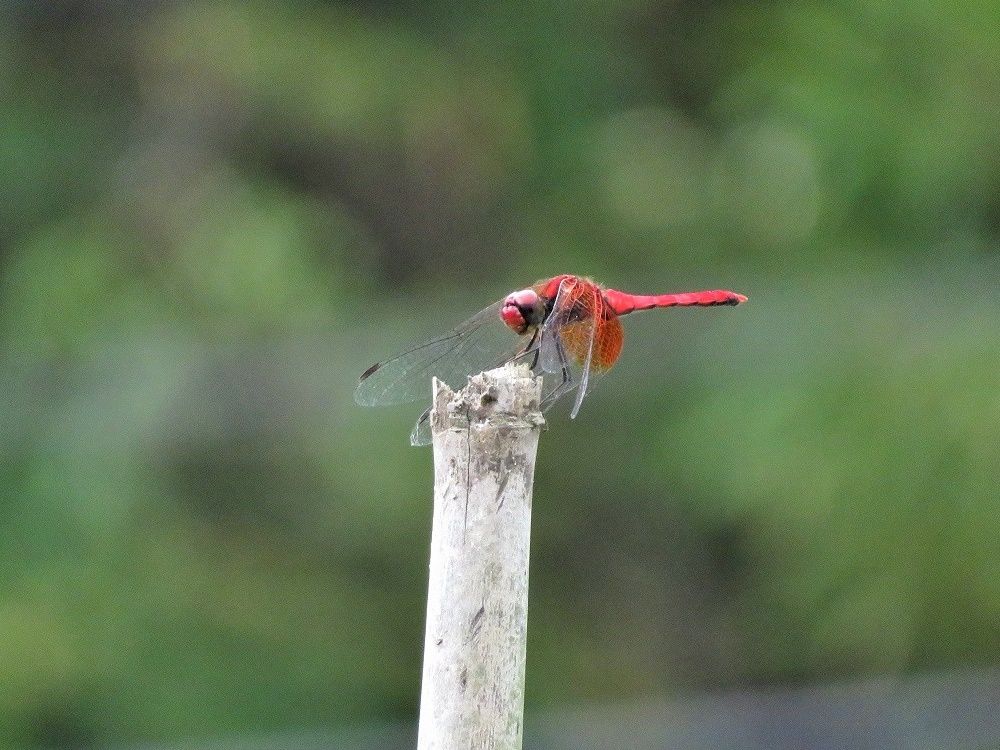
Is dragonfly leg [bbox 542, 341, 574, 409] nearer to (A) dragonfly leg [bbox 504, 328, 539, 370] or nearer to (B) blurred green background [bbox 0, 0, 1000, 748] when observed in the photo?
(A) dragonfly leg [bbox 504, 328, 539, 370]

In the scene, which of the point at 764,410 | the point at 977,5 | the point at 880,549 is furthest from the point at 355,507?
the point at 977,5

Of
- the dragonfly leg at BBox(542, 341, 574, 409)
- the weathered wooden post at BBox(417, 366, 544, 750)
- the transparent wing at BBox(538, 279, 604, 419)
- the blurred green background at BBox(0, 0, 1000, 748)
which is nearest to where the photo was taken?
the weathered wooden post at BBox(417, 366, 544, 750)

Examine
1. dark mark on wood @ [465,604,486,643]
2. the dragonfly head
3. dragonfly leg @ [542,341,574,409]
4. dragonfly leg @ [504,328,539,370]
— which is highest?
the dragonfly head

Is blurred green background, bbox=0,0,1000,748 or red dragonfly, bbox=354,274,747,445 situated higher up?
blurred green background, bbox=0,0,1000,748

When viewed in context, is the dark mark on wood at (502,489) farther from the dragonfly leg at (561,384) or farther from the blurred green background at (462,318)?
the blurred green background at (462,318)

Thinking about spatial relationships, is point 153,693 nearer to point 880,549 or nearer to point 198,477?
point 198,477

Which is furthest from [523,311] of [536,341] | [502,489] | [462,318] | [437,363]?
[462,318]

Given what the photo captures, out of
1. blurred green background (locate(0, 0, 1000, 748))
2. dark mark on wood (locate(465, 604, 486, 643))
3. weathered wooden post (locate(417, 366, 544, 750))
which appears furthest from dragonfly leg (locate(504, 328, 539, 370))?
blurred green background (locate(0, 0, 1000, 748))
